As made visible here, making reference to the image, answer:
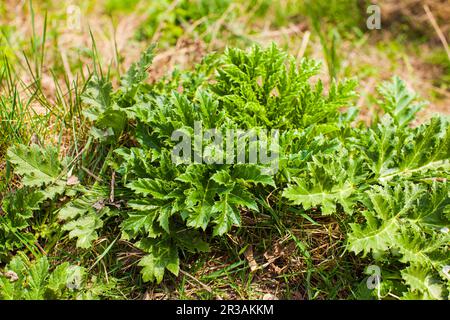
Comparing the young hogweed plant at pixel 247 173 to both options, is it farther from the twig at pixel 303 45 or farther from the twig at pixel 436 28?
the twig at pixel 436 28

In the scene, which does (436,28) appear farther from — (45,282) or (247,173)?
(45,282)

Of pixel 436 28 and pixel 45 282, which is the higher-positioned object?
pixel 436 28

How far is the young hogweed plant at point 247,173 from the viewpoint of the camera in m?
2.71

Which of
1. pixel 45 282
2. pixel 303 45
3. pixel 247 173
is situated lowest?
pixel 45 282

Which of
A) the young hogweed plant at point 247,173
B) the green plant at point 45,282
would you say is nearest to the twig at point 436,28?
the young hogweed plant at point 247,173

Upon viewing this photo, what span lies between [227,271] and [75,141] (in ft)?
4.22

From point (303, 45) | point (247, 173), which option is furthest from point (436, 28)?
point (247, 173)

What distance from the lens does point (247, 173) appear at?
2.80 metres

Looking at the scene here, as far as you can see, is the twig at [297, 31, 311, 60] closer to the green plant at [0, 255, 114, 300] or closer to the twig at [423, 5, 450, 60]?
the twig at [423, 5, 450, 60]

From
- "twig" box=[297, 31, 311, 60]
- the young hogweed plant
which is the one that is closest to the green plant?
the young hogweed plant

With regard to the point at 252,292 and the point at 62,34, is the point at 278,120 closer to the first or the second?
the point at 252,292

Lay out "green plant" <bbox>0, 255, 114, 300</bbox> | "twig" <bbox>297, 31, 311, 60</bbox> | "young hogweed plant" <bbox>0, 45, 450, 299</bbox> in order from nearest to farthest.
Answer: "green plant" <bbox>0, 255, 114, 300</bbox>, "young hogweed plant" <bbox>0, 45, 450, 299</bbox>, "twig" <bbox>297, 31, 311, 60</bbox>

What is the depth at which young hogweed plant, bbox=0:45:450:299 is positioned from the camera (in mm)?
2705

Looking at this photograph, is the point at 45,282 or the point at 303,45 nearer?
the point at 45,282
